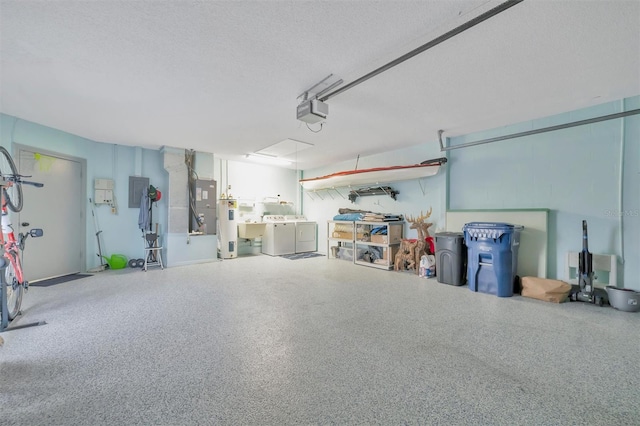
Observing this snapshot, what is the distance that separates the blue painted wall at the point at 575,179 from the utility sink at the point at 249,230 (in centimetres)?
520

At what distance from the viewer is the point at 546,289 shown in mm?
3463

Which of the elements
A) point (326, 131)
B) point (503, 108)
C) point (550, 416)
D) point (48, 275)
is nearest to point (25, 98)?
point (48, 275)

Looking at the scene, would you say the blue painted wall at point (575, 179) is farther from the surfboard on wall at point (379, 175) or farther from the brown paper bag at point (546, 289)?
the surfboard on wall at point (379, 175)

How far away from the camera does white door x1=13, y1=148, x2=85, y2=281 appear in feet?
14.3

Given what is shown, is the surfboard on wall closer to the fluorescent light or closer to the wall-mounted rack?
the wall-mounted rack

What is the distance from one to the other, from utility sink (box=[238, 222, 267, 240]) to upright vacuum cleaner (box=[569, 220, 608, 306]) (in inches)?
248

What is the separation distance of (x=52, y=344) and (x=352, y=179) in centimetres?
544

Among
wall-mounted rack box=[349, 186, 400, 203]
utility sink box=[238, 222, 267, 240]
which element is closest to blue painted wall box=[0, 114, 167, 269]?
utility sink box=[238, 222, 267, 240]

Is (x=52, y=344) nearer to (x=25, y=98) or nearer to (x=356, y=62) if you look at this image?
(x=25, y=98)

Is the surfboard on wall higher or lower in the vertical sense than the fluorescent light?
lower

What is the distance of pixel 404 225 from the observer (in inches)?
233

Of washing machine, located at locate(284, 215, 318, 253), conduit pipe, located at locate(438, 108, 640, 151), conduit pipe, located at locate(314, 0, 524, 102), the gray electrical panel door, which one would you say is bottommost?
washing machine, located at locate(284, 215, 318, 253)

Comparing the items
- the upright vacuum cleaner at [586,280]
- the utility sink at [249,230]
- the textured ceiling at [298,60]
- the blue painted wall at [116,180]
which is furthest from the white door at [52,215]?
the upright vacuum cleaner at [586,280]

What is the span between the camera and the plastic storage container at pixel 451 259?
168 inches
